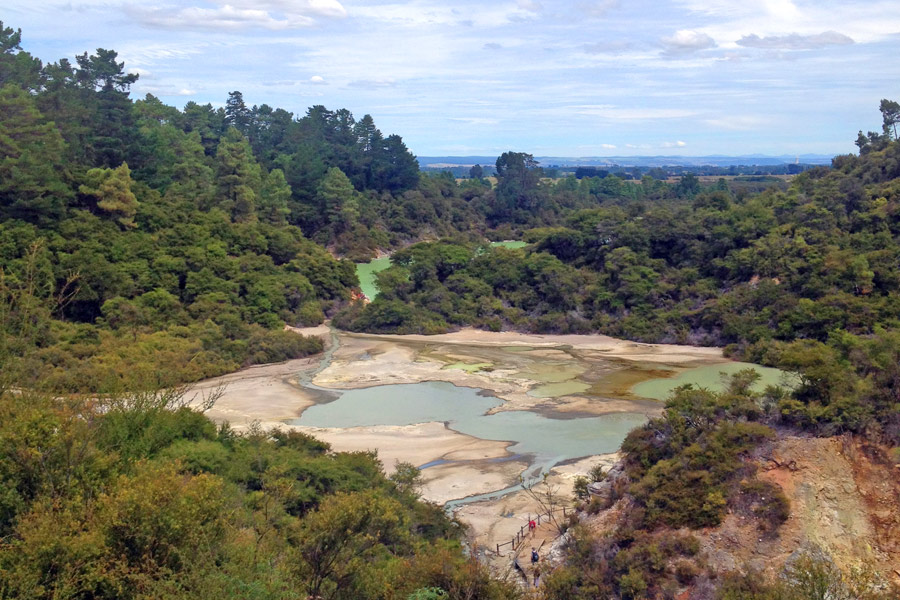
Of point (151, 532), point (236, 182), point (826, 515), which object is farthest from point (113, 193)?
point (826, 515)

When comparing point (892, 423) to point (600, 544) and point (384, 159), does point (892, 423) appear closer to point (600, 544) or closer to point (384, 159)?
point (600, 544)

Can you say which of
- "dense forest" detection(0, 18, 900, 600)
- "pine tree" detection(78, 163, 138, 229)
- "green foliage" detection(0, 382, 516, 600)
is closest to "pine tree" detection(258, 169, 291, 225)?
"dense forest" detection(0, 18, 900, 600)

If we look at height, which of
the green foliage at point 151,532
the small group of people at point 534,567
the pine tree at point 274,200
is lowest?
the small group of people at point 534,567

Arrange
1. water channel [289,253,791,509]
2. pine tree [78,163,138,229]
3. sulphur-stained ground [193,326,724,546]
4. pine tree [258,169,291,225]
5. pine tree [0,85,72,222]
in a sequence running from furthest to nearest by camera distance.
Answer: pine tree [258,169,291,225], pine tree [78,163,138,229], pine tree [0,85,72,222], water channel [289,253,791,509], sulphur-stained ground [193,326,724,546]

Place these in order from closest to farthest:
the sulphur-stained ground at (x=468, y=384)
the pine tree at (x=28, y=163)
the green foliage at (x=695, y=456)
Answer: the green foliage at (x=695, y=456) → the sulphur-stained ground at (x=468, y=384) → the pine tree at (x=28, y=163)

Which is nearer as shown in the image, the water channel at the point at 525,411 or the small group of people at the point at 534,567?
the small group of people at the point at 534,567

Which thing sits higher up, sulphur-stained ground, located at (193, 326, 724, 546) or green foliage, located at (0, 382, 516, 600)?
green foliage, located at (0, 382, 516, 600)

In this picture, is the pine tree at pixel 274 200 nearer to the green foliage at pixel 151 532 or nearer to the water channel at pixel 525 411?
the water channel at pixel 525 411

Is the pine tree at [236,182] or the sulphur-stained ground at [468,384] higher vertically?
the pine tree at [236,182]

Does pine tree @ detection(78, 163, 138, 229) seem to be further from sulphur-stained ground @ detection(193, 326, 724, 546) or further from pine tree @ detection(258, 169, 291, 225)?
pine tree @ detection(258, 169, 291, 225)

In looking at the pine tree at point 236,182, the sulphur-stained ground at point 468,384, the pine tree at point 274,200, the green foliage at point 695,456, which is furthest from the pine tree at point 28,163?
the green foliage at point 695,456
